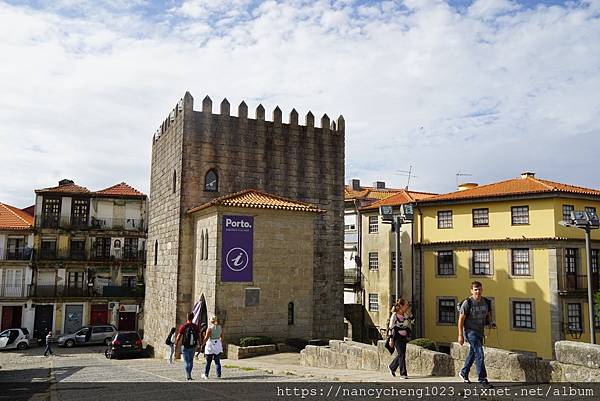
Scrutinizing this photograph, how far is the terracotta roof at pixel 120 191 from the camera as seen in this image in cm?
4575

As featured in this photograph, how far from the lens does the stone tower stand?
25.2 meters

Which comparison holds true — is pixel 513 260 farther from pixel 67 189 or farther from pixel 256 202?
pixel 67 189

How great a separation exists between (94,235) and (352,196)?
68.8 ft

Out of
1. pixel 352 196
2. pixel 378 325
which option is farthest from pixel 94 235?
pixel 378 325

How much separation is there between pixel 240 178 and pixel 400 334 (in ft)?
55.1

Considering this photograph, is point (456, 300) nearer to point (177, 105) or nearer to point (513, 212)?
point (513, 212)

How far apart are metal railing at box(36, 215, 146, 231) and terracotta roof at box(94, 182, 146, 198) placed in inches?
81.3

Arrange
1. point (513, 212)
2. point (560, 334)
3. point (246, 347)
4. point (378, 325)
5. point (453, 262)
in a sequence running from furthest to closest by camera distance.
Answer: point (378, 325)
point (453, 262)
point (513, 212)
point (560, 334)
point (246, 347)

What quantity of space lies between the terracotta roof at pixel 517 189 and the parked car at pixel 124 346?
17934 millimetres

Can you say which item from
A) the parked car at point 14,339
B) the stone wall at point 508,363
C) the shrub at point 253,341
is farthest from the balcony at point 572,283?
the parked car at point 14,339

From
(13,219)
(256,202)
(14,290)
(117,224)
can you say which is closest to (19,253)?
(14,290)

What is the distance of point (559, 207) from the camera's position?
91.9 feet

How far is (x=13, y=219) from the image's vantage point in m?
43.4

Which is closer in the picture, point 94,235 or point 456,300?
point 456,300
